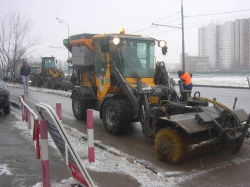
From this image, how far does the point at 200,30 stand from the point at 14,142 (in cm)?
8224

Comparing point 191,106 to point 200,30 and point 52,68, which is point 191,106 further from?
point 200,30

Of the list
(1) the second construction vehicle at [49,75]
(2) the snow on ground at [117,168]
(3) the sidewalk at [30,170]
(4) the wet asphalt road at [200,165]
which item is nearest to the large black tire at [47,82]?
(1) the second construction vehicle at [49,75]

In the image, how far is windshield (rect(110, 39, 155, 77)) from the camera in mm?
7805

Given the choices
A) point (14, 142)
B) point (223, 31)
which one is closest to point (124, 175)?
point (14, 142)

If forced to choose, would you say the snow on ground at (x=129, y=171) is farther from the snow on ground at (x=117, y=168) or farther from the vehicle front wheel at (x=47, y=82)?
the vehicle front wheel at (x=47, y=82)

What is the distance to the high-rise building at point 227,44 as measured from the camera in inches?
2761

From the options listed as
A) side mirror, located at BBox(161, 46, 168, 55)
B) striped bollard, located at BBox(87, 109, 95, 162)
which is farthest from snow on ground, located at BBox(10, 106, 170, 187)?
side mirror, located at BBox(161, 46, 168, 55)

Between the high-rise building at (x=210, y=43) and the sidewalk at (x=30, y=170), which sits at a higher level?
the high-rise building at (x=210, y=43)

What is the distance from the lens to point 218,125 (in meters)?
5.21

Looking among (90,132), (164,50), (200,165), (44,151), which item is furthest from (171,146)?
(164,50)

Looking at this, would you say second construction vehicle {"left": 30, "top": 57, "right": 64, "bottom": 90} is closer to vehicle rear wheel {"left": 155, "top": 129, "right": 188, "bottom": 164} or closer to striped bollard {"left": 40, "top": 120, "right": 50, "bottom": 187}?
vehicle rear wheel {"left": 155, "top": 129, "right": 188, "bottom": 164}

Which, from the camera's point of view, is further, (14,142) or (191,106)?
(14,142)

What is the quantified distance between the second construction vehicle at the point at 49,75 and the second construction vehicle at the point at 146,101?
50.0 ft

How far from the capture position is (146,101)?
6602 millimetres
